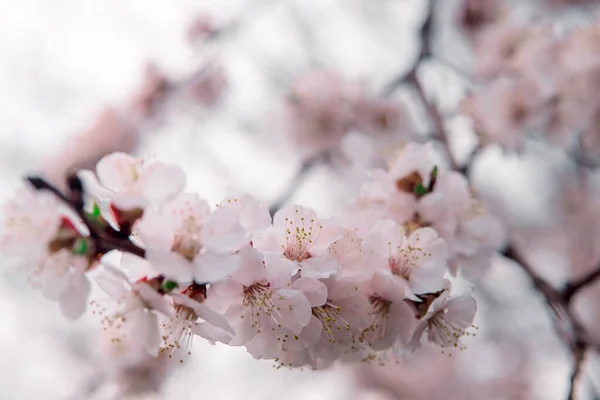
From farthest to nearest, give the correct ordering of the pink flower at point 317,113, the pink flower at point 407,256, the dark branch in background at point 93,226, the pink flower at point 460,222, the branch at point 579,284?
the pink flower at point 317,113 → the branch at point 579,284 → the pink flower at point 460,222 → the pink flower at point 407,256 → the dark branch in background at point 93,226

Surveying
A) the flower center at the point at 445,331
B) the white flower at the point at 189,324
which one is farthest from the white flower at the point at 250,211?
the flower center at the point at 445,331

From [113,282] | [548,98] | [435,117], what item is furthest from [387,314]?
[548,98]

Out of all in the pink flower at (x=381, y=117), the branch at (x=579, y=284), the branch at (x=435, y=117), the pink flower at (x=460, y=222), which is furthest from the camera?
the pink flower at (x=381, y=117)

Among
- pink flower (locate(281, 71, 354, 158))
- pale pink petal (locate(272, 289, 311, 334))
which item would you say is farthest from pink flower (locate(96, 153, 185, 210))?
pink flower (locate(281, 71, 354, 158))

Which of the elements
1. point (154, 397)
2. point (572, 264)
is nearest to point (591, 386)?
point (154, 397)

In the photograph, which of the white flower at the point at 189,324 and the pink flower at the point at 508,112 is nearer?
the white flower at the point at 189,324

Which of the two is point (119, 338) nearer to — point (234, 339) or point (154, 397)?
point (234, 339)

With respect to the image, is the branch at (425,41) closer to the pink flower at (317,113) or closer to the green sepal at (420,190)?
the pink flower at (317,113)
